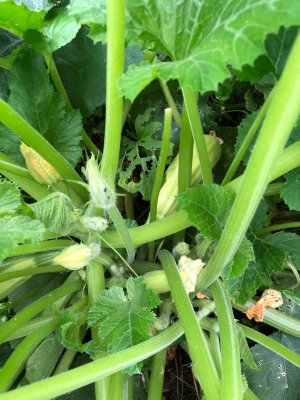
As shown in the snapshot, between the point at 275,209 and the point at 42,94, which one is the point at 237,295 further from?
the point at 42,94

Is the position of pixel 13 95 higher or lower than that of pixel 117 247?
higher

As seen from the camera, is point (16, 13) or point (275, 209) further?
point (275, 209)

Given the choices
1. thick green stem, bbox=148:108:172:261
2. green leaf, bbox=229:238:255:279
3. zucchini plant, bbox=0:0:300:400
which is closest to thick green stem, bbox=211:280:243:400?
zucchini plant, bbox=0:0:300:400

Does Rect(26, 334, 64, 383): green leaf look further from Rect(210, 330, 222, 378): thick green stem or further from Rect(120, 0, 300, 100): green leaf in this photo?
Rect(120, 0, 300, 100): green leaf

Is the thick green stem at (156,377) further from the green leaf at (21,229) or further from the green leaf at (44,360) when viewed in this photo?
the green leaf at (21,229)

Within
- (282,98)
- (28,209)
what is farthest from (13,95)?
(282,98)

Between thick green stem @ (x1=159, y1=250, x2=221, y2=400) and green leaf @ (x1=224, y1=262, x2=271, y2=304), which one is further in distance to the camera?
green leaf @ (x1=224, y1=262, x2=271, y2=304)
